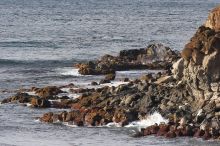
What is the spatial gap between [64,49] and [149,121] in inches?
2005

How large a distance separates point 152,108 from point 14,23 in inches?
3823

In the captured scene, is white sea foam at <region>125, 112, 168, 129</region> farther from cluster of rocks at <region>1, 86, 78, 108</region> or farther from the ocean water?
cluster of rocks at <region>1, 86, 78, 108</region>

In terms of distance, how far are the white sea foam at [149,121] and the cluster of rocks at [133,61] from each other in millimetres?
23025

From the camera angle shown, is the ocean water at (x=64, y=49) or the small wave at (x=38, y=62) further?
the small wave at (x=38, y=62)

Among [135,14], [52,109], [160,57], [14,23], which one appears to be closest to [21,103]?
→ [52,109]

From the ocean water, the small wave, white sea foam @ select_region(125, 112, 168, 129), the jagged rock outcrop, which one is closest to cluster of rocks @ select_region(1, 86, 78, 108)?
the ocean water

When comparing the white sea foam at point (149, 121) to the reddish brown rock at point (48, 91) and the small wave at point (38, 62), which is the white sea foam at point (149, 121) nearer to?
the reddish brown rock at point (48, 91)

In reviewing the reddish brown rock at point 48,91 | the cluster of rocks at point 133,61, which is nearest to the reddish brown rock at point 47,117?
the reddish brown rock at point 48,91

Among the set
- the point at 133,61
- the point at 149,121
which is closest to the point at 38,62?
the point at 133,61

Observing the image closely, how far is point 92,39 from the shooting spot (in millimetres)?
116000

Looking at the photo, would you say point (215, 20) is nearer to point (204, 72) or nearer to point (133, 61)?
point (204, 72)

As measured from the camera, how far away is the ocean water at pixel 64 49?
165 feet

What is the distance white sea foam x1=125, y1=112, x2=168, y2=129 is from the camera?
2076 inches

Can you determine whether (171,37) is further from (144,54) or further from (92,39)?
(144,54)
